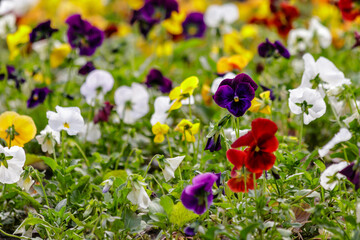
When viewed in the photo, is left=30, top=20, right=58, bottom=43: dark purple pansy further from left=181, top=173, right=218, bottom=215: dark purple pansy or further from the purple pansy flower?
left=181, top=173, right=218, bottom=215: dark purple pansy

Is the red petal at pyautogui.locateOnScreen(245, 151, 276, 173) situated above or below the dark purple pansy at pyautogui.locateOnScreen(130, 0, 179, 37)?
above

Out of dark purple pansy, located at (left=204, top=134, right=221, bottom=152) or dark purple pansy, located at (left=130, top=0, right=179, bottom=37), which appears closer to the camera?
dark purple pansy, located at (left=204, top=134, right=221, bottom=152)

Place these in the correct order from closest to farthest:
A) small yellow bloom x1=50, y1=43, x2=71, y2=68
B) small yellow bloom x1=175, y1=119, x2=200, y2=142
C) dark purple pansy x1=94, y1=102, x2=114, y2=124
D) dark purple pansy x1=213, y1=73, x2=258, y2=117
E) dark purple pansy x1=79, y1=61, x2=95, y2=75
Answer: dark purple pansy x1=213, y1=73, x2=258, y2=117 → small yellow bloom x1=175, y1=119, x2=200, y2=142 → dark purple pansy x1=94, y1=102, x2=114, y2=124 → dark purple pansy x1=79, y1=61, x2=95, y2=75 → small yellow bloom x1=50, y1=43, x2=71, y2=68

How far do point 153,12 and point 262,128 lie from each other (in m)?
1.75

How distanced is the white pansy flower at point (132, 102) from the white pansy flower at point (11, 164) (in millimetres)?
845

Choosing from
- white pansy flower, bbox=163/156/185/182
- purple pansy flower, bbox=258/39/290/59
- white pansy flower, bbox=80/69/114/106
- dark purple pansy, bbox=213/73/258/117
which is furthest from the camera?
white pansy flower, bbox=80/69/114/106

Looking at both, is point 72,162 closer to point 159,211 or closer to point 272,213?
point 159,211

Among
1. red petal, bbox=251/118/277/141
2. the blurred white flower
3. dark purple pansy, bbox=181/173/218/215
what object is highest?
red petal, bbox=251/118/277/141

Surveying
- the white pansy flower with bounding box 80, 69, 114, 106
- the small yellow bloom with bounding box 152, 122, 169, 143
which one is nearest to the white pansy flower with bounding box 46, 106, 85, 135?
the small yellow bloom with bounding box 152, 122, 169, 143

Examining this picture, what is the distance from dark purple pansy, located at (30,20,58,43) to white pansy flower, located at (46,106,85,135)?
2.91 feet

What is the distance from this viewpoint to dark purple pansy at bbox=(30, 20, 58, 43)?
245 centimetres

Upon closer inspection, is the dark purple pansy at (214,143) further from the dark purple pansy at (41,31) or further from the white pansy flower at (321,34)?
the white pansy flower at (321,34)

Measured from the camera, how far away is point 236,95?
1.49m

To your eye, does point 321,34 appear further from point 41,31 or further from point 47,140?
point 47,140
